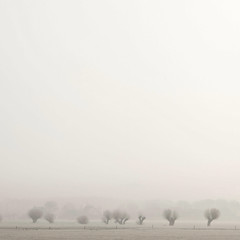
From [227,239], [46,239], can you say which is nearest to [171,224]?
[227,239]

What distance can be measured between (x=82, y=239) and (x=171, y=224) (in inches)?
4701

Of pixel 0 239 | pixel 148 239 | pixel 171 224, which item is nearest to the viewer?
pixel 0 239

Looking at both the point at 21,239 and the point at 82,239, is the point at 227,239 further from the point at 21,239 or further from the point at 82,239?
the point at 21,239

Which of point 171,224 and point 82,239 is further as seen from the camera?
point 171,224

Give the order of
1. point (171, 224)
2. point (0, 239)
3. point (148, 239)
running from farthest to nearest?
point (171, 224), point (148, 239), point (0, 239)

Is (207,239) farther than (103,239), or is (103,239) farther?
(207,239)

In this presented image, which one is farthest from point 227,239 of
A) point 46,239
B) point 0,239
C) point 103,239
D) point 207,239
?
point 0,239

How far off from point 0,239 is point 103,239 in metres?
18.8

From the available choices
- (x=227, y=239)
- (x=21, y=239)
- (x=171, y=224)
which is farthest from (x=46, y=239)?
(x=171, y=224)

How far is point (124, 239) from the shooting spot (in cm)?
8675

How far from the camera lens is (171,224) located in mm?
199750

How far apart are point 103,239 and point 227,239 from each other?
25.8 m

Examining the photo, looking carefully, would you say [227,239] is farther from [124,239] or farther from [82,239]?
[82,239]

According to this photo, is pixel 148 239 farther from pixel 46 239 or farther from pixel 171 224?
pixel 171 224
